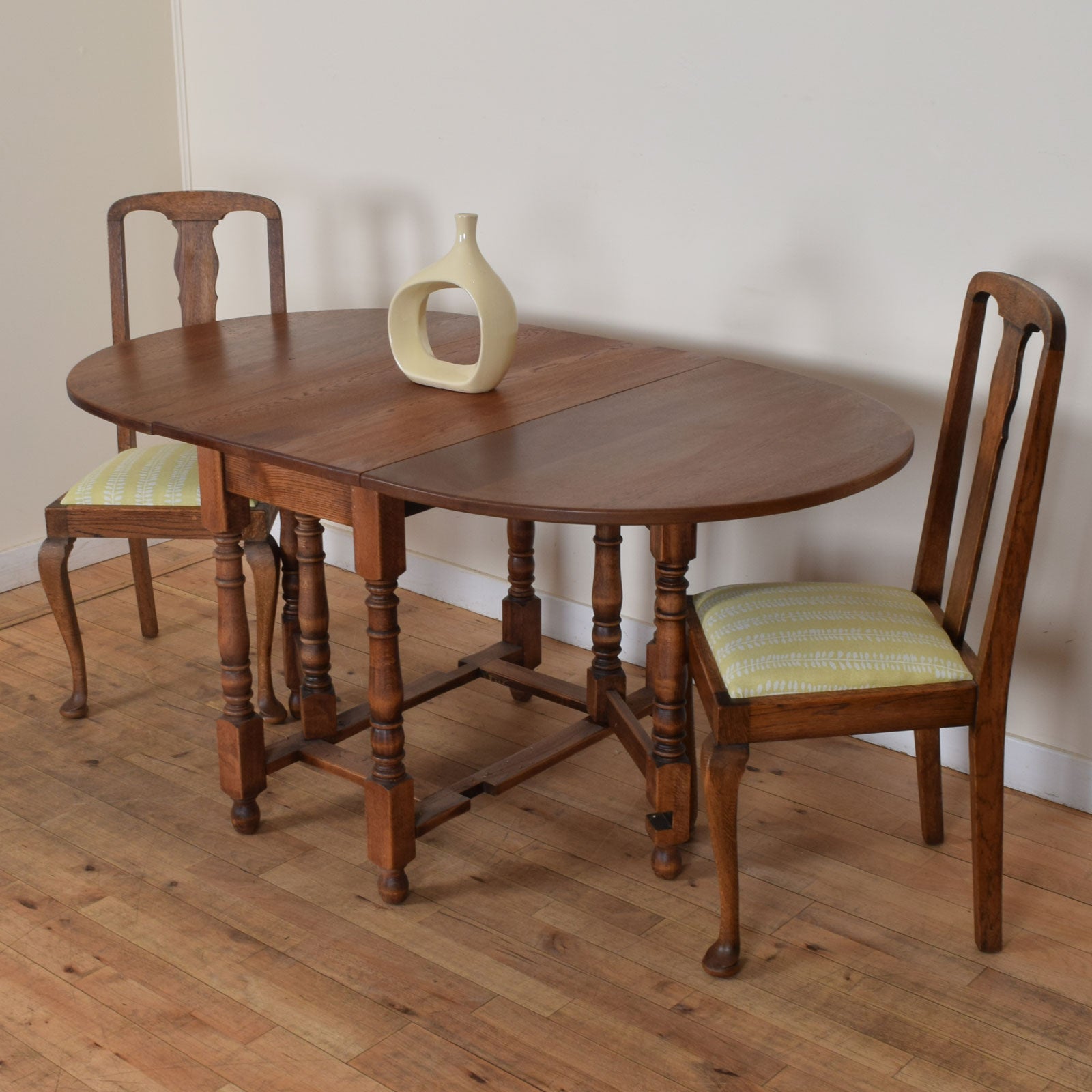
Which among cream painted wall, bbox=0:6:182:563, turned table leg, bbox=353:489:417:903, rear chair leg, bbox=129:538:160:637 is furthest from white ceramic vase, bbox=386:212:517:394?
cream painted wall, bbox=0:6:182:563

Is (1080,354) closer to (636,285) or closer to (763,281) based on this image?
(763,281)

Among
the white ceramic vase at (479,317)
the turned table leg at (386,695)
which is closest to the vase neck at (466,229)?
the white ceramic vase at (479,317)

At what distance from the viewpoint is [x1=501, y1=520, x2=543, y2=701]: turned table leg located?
2.72m

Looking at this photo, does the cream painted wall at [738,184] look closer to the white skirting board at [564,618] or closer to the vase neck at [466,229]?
the white skirting board at [564,618]

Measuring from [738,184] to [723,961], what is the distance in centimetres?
147

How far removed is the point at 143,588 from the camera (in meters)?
3.10

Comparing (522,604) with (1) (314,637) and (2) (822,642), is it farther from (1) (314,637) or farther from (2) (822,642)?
(2) (822,642)

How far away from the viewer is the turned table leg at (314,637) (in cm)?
247

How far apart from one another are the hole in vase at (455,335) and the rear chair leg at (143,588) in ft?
2.83

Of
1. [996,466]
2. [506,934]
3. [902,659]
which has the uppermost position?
[996,466]

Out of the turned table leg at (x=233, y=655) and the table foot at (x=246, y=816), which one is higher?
the turned table leg at (x=233, y=655)

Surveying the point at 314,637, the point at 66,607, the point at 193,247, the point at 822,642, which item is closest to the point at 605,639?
the point at 314,637

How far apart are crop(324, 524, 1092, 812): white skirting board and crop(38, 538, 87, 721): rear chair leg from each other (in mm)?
906

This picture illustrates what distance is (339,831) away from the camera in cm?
238
